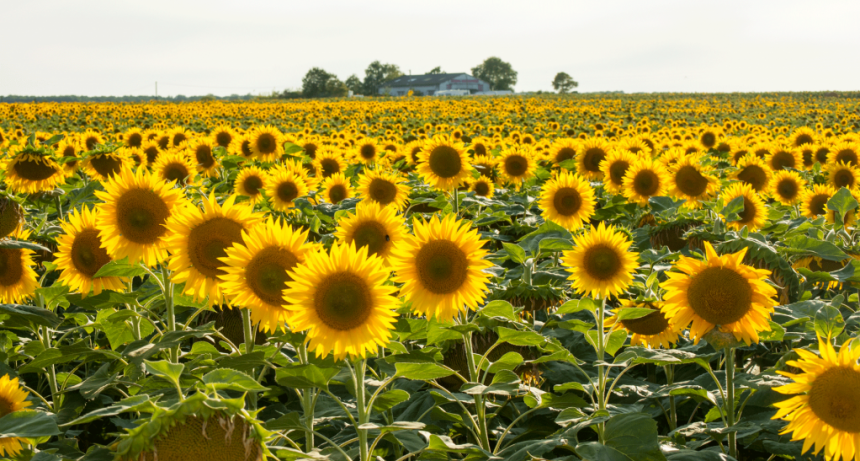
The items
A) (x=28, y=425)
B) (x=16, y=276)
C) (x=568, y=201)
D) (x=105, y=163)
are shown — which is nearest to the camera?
(x=28, y=425)

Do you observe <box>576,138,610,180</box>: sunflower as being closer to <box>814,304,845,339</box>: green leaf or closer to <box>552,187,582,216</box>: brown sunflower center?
<box>552,187,582,216</box>: brown sunflower center

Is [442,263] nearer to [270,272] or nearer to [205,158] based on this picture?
[270,272]

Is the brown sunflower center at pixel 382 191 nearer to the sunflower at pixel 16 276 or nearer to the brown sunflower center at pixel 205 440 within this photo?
the sunflower at pixel 16 276

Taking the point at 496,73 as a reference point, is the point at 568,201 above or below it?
below

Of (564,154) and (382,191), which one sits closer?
(382,191)

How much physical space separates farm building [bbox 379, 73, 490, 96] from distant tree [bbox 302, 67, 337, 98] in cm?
2889

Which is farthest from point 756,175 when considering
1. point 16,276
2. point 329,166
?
point 16,276

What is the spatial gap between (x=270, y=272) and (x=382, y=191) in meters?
2.98

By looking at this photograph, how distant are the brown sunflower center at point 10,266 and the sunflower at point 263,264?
1742 millimetres

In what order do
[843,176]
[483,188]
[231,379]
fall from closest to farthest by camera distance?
[231,379]
[843,176]
[483,188]

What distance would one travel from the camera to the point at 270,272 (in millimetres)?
1978

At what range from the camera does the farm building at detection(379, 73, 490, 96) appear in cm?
11431

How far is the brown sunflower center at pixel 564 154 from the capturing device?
8.36 meters

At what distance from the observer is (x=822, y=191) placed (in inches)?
235
